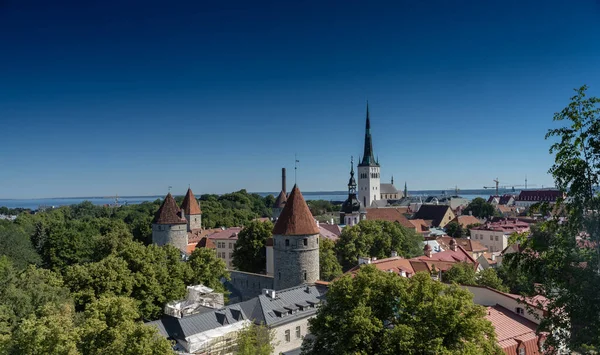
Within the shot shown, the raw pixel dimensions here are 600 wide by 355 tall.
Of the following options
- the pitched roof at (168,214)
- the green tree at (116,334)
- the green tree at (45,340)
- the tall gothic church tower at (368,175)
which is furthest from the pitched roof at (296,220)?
the tall gothic church tower at (368,175)

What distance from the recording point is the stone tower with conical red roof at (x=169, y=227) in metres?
40.9

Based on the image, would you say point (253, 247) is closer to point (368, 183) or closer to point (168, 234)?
point (168, 234)

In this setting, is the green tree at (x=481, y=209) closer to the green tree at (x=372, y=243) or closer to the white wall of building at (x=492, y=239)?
the white wall of building at (x=492, y=239)

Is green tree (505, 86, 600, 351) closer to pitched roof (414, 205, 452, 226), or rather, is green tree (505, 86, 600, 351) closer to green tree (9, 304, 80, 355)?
green tree (9, 304, 80, 355)

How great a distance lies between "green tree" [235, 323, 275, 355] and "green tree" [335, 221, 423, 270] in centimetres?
1868

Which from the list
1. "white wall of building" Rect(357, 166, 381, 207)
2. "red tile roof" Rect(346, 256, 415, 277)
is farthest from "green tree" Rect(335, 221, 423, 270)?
"white wall of building" Rect(357, 166, 381, 207)

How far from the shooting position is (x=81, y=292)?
920 inches

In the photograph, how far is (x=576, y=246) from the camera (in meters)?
8.65

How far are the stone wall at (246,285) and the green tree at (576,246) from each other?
24.3 m

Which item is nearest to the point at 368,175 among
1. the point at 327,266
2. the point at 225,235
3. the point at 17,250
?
the point at 225,235

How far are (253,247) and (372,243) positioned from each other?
1024 cm

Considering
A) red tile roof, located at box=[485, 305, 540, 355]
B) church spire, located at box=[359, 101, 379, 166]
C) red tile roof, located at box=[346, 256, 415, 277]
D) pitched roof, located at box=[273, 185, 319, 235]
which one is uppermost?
church spire, located at box=[359, 101, 379, 166]

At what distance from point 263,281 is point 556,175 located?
2579 cm

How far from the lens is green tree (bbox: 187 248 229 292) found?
29.3 metres
